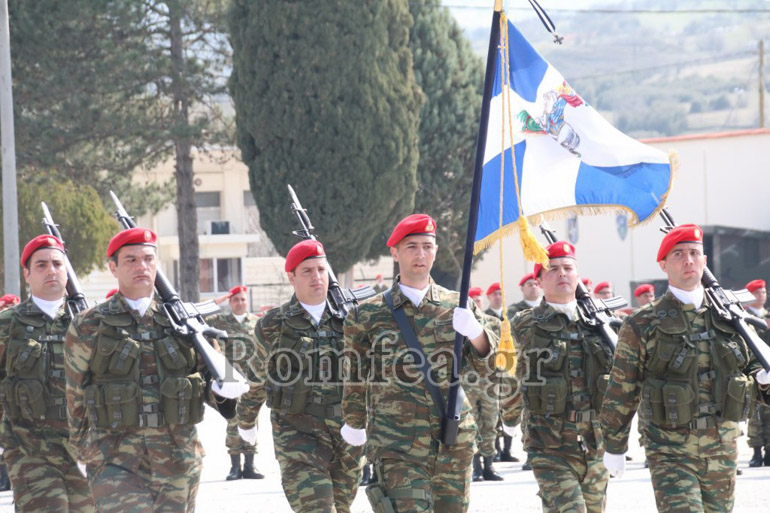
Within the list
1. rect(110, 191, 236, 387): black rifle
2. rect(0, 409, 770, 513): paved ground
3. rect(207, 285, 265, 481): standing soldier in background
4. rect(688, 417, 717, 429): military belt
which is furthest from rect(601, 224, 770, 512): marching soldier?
rect(207, 285, 265, 481): standing soldier in background

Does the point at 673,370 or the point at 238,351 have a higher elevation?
the point at 673,370

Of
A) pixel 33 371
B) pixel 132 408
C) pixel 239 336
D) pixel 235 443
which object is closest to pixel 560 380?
pixel 132 408

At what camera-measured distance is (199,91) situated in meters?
28.7

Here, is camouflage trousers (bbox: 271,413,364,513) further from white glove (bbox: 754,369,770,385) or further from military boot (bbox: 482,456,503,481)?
military boot (bbox: 482,456,503,481)

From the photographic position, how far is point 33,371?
8289 millimetres

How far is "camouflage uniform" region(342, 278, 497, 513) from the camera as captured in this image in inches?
261

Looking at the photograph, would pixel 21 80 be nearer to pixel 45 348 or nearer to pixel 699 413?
pixel 45 348

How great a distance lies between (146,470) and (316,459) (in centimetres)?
130

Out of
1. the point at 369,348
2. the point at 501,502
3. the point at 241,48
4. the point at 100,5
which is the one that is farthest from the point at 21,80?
the point at 369,348

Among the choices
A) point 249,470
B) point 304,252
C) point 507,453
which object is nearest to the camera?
point 304,252

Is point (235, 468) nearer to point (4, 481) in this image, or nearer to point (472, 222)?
point (4, 481)

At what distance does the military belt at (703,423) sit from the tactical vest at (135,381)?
2.81 metres

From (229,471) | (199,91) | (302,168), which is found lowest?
(229,471)

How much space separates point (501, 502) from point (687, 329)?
4594mm
